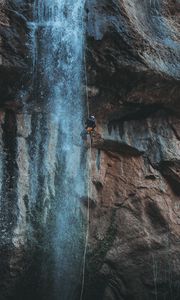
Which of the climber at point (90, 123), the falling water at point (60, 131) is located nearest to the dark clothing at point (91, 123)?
the climber at point (90, 123)

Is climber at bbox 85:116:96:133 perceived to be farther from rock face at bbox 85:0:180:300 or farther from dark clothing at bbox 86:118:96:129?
rock face at bbox 85:0:180:300

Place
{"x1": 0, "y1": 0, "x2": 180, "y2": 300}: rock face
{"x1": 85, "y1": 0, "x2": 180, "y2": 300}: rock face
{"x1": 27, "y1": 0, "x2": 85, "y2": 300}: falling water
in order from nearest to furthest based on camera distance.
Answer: {"x1": 0, "y1": 0, "x2": 180, "y2": 300}: rock face
{"x1": 27, "y1": 0, "x2": 85, "y2": 300}: falling water
{"x1": 85, "y1": 0, "x2": 180, "y2": 300}: rock face

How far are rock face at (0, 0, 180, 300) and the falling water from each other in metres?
0.05

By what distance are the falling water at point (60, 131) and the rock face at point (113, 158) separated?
0.05m

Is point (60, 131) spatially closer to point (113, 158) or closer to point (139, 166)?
point (113, 158)

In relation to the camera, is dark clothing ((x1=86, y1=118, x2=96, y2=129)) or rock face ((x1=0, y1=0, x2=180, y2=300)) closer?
rock face ((x1=0, y1=0, x2=180, y2=300))

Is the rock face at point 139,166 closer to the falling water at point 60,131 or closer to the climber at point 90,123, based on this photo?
the falling water at point 60,131

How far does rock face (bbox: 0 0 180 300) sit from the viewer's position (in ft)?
33.7

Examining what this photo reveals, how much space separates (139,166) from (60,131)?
1.83m

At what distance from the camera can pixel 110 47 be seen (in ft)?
34.6

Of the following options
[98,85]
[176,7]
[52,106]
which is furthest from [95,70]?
[176,7]

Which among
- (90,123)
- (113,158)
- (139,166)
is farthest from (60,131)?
(139,166)

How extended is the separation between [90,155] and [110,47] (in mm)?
2155

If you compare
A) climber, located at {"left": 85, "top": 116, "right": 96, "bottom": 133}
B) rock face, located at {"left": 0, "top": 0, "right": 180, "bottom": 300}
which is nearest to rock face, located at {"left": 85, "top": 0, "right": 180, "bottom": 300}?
rock face, located at {"left": 0, "top": 0, "right": 180, "bottom": 300}
